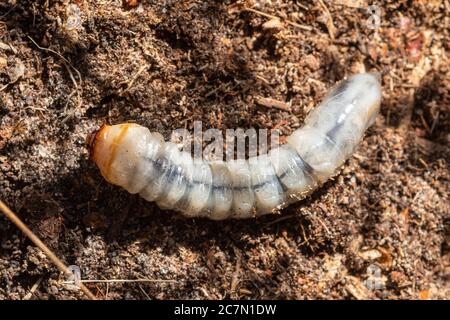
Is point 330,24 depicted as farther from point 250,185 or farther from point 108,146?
point 108,146

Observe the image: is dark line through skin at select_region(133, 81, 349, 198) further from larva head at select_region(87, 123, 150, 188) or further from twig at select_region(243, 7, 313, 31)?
twig at select_region(243, 7, 313, 31)

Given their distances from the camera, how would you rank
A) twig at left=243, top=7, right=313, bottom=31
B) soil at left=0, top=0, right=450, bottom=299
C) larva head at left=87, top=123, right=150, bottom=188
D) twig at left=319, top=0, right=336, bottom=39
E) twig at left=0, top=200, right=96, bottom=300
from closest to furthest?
1. twig at left=0, top=200, right=96, bottom=300
2. larva head at left=87, top=123, right=150, bottom=188
3. soil at left=0, top=0, right=450, bottom=299
4. twig at left=243, top=7, right=313, bottom=31
5. twig at left=319, top=0, right=336, bottom=39

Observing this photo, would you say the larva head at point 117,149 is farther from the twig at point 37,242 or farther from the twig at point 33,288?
the twig at point 33,288

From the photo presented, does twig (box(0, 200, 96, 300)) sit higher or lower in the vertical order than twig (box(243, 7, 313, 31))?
lower

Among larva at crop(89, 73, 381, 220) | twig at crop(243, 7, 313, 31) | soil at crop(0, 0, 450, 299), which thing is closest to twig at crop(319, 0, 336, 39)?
soil at crop(0, 0, 450, 299)

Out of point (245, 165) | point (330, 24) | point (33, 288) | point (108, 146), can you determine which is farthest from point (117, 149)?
point (330, 24)

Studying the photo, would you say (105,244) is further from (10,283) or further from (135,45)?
(135,45)
